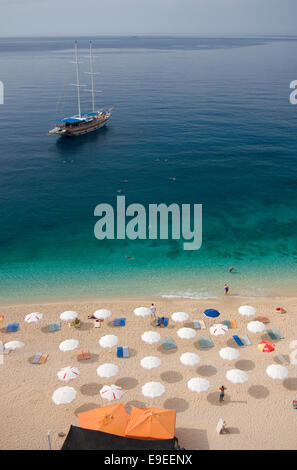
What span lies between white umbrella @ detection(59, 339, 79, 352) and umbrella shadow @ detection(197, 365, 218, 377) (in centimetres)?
996

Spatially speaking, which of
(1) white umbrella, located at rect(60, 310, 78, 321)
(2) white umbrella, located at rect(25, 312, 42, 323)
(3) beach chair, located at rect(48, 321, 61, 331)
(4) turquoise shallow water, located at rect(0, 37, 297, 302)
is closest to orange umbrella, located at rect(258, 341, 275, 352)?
(4) turquoise shallow water, located at rect(0, 37, 297, 302)

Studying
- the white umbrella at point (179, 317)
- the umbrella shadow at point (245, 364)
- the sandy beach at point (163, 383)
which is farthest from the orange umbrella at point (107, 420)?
the white umbrella at point (179, 317)

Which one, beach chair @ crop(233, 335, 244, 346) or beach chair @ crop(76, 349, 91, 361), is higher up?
beach chair @ crop(233, 335, 244, 346)

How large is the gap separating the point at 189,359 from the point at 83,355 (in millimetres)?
8322

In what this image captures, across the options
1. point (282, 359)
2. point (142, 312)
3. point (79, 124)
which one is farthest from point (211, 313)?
point (79, 124)

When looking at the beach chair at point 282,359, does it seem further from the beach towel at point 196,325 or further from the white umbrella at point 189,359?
the beach towel at point 196,325

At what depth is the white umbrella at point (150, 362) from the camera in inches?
1074

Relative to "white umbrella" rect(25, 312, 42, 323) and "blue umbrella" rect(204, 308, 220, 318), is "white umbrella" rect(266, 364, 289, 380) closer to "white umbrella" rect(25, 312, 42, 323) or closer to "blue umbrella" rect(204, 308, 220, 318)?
"blue umbrella" rect(204, 308, 220, 318)

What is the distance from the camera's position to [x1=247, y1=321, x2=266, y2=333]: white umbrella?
31.3m

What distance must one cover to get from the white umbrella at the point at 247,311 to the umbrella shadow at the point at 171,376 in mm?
9444

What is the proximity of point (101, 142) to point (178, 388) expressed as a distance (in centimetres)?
6949

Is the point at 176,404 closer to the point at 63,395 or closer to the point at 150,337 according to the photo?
the point at 150,337

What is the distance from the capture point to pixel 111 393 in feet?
81.2
